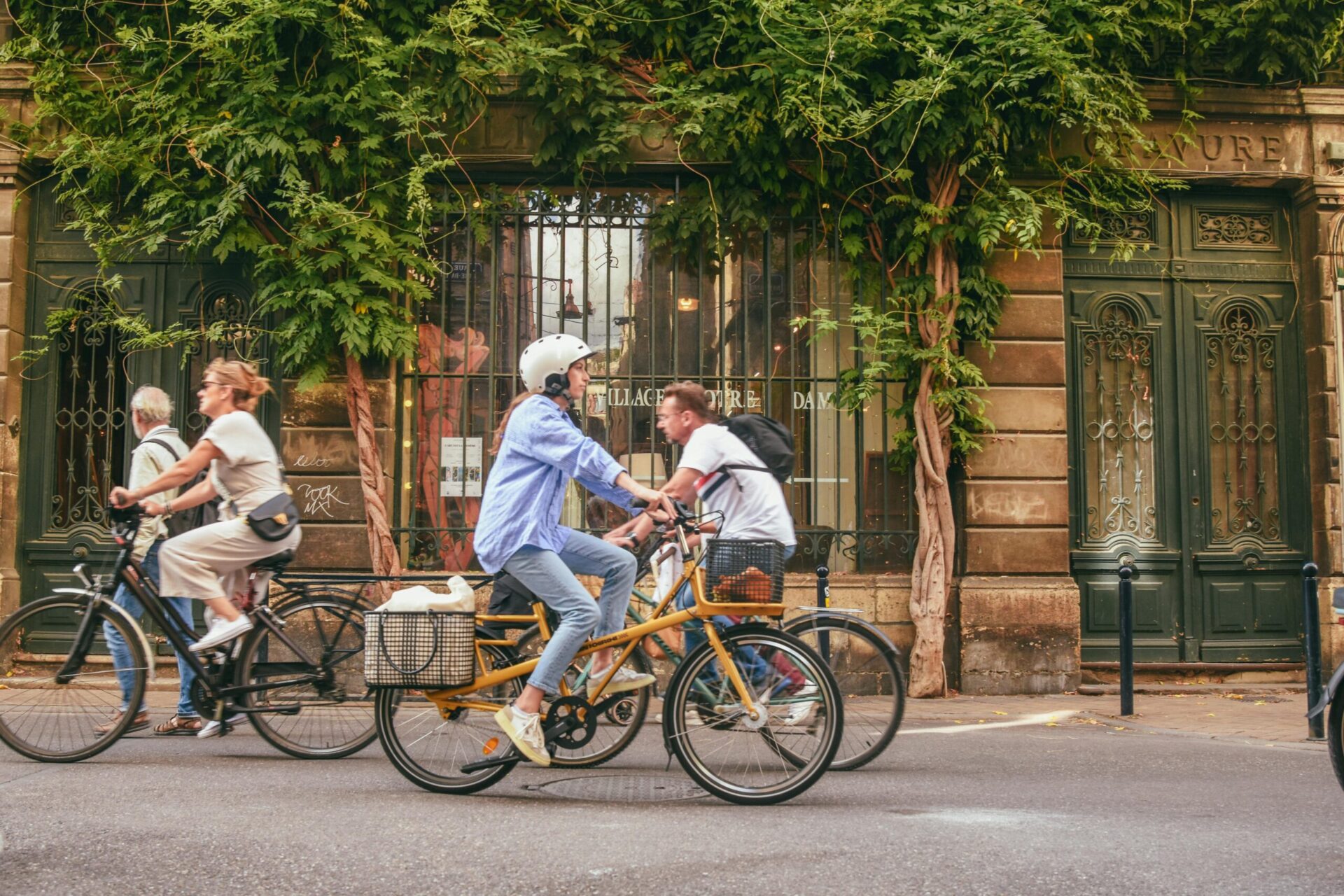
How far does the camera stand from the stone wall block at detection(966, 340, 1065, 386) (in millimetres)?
10234

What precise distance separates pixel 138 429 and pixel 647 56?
503 cm

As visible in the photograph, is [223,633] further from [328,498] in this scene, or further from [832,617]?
[328,498]

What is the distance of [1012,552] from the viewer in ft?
33.2

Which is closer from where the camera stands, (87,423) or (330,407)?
(330,407)

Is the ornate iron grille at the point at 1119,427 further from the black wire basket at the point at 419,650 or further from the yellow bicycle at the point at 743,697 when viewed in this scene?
the black wire basket at the point at 419,650

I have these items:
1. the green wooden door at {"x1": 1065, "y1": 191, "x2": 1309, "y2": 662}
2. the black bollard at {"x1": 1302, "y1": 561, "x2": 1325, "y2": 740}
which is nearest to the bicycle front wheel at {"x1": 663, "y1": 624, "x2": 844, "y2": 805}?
the black bollard at {"x1": 1302, "y1": 561, "x2": 1325, "y2": 740}

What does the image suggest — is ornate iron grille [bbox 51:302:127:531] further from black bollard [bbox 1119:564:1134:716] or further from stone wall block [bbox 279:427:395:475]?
black bollard [bbox 1119:564:1134:716]

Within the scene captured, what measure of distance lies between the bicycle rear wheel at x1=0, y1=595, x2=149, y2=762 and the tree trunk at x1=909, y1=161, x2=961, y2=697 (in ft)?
19.0

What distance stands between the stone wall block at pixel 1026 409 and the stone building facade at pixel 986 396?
0.06 ft

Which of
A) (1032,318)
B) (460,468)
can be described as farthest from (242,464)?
(1032,318)

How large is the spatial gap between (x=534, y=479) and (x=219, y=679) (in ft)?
6.50

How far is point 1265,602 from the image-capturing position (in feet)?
35.1

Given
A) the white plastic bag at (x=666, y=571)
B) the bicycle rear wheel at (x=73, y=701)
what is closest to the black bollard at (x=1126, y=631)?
the white plastic bag at (x=666, y=571)

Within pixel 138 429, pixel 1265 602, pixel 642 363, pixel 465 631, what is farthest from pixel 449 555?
pixel 1265 602
